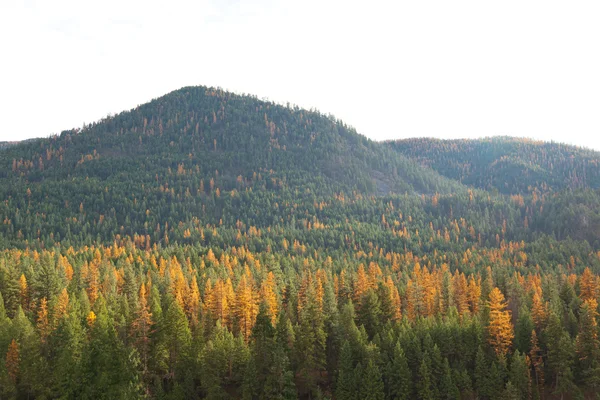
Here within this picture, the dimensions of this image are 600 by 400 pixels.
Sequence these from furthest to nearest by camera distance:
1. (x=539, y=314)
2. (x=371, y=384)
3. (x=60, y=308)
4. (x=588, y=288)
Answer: (x=588, y=288) → (x=539, y=314) → (x=60, y=308) → (x=371, y=384)

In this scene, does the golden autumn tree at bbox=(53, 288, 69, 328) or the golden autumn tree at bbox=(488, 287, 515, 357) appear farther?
the golden autumn tree at bbox=(488, 287, 515, 357)

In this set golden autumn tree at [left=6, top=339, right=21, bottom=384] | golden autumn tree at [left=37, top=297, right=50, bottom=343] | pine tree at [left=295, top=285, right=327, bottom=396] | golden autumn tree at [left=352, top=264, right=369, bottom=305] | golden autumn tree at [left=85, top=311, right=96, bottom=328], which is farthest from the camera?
golden autumn tree at [left=352, top=264, right=369, bottom=305]

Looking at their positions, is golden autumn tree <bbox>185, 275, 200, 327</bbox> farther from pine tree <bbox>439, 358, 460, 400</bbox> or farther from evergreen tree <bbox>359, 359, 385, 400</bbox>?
pine tree <bbox>439, 358, 460, 400</bbox>

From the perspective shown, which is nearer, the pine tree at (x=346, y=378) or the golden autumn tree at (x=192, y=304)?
the pine tree at (x=346, y=378)

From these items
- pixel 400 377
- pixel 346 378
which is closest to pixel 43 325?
pixel 346 378

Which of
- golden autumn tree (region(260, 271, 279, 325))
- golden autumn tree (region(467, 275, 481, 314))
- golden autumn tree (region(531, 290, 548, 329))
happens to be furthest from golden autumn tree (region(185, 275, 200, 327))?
golden autumn tree (region(531, 290, 548, 329))

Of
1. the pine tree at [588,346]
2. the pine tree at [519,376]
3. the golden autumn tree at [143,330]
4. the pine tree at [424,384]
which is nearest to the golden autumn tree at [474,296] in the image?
the pine tree at [588,346]

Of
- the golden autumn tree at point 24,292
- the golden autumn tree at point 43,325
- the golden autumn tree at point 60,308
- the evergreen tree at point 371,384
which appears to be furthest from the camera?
the golden autumn tree at point 24,292

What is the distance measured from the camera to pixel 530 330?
78.9m

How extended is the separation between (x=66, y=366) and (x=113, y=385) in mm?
6613

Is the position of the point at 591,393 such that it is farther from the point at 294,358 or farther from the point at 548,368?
the point at 294,358

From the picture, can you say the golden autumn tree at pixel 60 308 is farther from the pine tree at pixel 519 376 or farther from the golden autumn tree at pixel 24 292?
the pine tree at pixel 519 376

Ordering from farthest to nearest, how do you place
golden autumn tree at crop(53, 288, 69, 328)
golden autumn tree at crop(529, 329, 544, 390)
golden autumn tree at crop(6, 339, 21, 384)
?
golden autumn tree at crop(529, 329, 544, 390), golden autumn tree at crop(53, 288, 69, 328), golden autumn tree at crop(6, 339, 21, 384)

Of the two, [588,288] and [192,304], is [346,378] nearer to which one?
[192,304]
